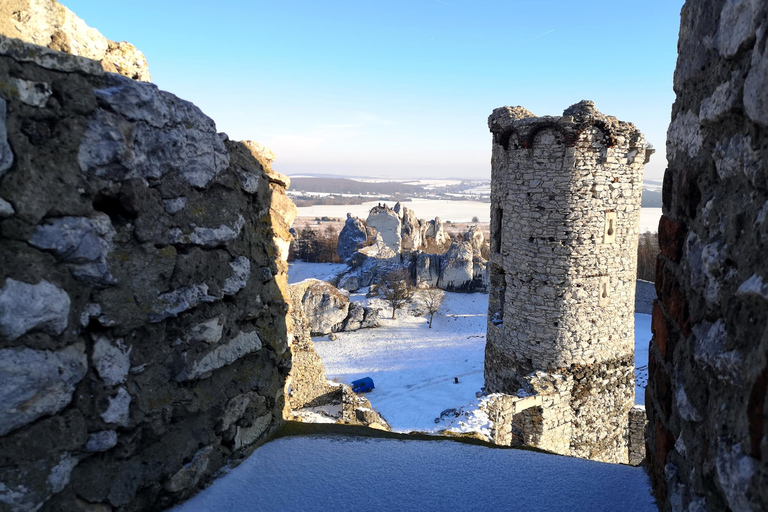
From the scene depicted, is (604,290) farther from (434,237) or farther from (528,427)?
(434,237)

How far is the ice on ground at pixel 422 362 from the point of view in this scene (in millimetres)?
13117

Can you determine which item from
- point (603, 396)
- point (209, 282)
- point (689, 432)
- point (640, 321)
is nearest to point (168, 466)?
point (209, 282)

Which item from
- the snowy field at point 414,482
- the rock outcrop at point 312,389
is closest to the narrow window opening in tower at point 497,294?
the rock outcrop at point 312,389

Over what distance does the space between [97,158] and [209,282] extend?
2.64ft

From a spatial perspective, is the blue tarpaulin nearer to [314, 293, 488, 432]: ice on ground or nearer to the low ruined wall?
[314, 293, 488, 432]: ice on ground

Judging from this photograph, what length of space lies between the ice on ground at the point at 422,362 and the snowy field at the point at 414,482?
4.65m

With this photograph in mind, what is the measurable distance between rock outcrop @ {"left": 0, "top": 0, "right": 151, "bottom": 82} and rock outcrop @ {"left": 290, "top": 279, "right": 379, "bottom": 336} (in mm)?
20174

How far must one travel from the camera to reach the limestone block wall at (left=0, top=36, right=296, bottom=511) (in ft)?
5.31

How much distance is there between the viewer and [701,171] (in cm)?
170

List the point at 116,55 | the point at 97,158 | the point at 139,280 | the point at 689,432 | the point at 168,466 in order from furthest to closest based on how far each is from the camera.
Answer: the point at 116,55 < the point at 168,466 < the point at 139,280 < the point at 97,158 < the point at 689,432

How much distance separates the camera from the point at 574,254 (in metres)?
7.61

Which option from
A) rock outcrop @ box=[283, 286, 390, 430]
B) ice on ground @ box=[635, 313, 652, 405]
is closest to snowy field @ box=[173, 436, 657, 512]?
rock outcrop @ box=[283, 286, 390, 430]

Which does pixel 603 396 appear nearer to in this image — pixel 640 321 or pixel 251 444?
pixel 251 444

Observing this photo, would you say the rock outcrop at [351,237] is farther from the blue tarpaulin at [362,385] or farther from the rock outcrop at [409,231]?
the blue tarpaulin at [362,385]
